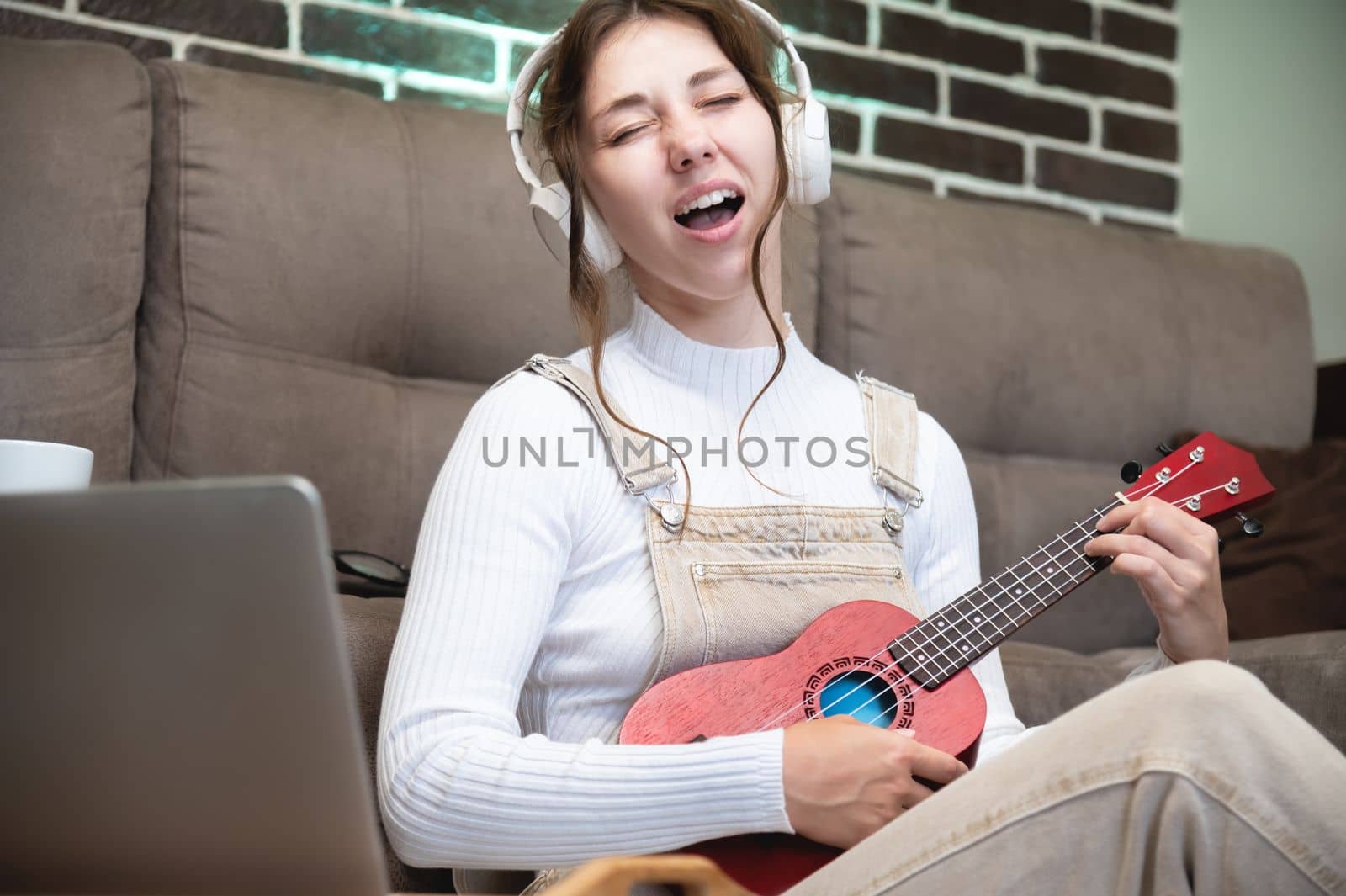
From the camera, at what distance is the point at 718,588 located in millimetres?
1093

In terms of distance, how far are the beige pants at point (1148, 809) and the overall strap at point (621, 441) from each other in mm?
399

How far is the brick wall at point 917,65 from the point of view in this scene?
1885mm

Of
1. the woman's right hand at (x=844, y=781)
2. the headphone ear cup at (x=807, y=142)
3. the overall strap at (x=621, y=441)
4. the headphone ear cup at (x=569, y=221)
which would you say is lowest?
the woman's right hand at (x=844, y=781)

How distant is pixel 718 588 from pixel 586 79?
505mm

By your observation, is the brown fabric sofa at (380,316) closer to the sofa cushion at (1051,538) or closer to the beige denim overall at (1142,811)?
the sofa cushion at (1051,538)

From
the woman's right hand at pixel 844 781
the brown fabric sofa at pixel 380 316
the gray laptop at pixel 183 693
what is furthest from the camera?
the brown fabric sofa at pixel 380 316

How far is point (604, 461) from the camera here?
111cm

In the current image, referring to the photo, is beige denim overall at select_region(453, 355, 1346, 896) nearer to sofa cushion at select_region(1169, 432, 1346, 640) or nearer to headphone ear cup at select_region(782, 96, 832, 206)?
headphone ear cup at select_region(782, 96, 832, 206)

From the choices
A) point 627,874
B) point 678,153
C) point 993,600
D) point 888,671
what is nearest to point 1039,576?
point 993,600

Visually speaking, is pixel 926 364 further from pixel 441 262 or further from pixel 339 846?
pixel 339 846

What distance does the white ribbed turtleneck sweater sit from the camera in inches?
35.3

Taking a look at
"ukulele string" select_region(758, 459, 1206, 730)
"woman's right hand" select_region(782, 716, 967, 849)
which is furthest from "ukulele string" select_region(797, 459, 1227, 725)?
"woman's right hand" select_region(782, 716, 967, 849)

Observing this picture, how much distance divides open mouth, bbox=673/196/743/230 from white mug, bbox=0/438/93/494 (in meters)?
0.55

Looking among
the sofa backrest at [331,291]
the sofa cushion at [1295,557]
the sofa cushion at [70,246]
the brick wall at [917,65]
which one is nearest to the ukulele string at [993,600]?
the sofa cushion at [1295,557]
